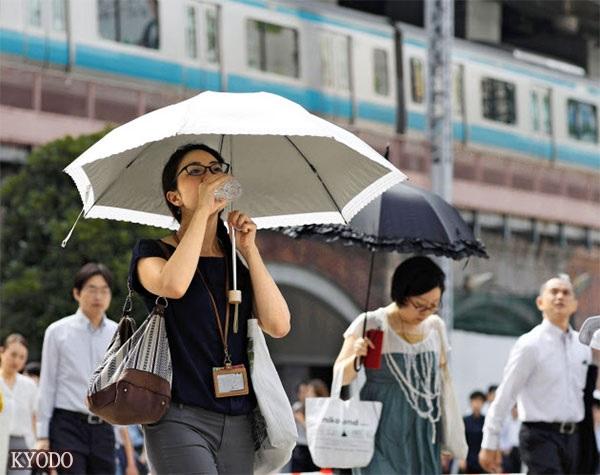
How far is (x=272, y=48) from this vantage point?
30.5m

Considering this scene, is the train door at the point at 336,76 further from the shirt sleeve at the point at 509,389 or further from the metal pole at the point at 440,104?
the shirt sleeve at the point at 509,389

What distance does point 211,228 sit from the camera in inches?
199

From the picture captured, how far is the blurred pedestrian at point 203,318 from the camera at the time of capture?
4.78 meters

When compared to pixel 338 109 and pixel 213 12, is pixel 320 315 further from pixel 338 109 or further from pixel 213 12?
pixel 213 12

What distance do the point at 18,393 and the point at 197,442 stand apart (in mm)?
6353

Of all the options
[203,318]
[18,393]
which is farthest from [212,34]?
[203,318]

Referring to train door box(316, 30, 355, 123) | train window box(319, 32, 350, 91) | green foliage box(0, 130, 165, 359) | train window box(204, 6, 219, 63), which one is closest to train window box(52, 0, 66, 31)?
green foliage box(0, 130, 165, 359)

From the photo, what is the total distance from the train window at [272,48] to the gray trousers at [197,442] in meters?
25.2

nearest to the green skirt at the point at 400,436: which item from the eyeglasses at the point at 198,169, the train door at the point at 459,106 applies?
the eyeglasses at the point at 198,169

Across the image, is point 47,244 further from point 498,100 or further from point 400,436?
point 400,436

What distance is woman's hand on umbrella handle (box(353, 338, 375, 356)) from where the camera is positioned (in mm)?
7391

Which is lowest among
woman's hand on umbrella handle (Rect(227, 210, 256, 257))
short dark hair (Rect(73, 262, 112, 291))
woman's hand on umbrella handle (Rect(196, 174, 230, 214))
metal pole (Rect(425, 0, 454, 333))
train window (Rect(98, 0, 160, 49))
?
woman's hand on umbrella handle (Rect(227, 210, 256, 257))

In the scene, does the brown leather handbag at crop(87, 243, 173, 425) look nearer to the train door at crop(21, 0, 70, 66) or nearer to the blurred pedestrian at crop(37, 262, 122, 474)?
the blurred pedestrian at crop(37, 262, 122, 474)

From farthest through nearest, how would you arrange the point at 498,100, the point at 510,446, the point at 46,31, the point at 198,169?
the point at 498,100 < the point at 46,31 < the point at 510,446 < the point at 198,169
